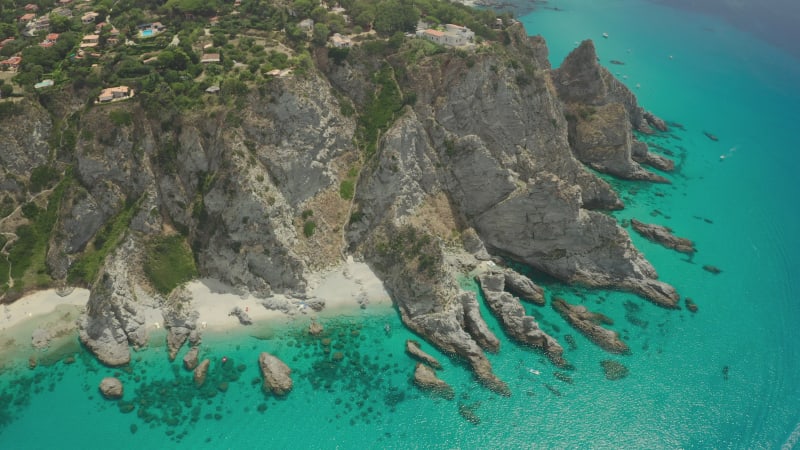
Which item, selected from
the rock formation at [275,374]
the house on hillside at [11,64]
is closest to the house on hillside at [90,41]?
the house on hillside at [11,64]

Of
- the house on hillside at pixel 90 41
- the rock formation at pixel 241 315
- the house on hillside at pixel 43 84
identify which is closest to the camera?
the rock formation at pixel 241 315

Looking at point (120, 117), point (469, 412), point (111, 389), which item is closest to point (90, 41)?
point (120, 117)

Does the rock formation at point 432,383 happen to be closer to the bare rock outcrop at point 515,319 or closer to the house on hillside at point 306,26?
the bare rock outcrop at point 515,319

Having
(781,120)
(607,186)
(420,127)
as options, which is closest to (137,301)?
(420,127)

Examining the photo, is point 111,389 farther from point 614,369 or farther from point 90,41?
point 614,369

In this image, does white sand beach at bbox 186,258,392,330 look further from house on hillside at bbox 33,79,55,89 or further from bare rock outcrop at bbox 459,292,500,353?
house on hillside at bbox 33,79,55,89

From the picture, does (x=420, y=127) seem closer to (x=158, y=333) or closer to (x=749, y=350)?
(x=158, y=333)
